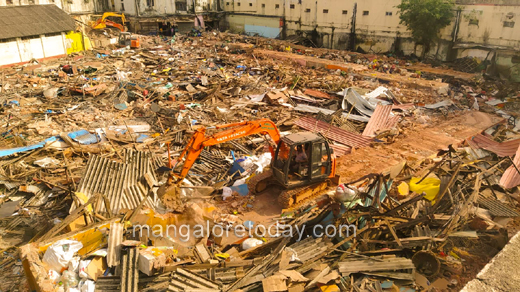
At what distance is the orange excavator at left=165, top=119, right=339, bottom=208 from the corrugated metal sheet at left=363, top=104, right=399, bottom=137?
509cm

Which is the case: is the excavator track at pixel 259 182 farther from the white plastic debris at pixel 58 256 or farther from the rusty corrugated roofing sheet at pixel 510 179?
the rusty corrugated roofing sheet at pixel 510 179

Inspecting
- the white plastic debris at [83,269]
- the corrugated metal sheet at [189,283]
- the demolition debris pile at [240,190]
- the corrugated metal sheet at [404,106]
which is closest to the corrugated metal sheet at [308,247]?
the demolition debris pile at [240,190]

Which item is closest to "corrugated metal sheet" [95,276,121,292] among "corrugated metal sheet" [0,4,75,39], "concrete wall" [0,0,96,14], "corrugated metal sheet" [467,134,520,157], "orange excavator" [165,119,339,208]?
"orange excavator" [165,119,339,208]

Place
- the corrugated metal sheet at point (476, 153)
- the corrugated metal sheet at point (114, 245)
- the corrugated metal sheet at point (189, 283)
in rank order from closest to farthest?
the corrugated metal sheet at point (189, 283) < the corrugated metal sheet at point (114, 245) < the corrugated metal sheet at point (476, 153)

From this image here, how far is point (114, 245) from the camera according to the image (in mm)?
5895

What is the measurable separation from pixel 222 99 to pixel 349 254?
37.3ft

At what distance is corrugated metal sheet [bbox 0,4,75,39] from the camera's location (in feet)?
76.1

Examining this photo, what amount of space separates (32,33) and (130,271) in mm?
24170

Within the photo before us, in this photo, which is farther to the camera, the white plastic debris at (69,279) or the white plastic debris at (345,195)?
the white plastic debris at (345,195)

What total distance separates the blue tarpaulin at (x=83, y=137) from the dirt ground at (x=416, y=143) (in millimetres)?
7715

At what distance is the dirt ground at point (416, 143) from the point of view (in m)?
11.2

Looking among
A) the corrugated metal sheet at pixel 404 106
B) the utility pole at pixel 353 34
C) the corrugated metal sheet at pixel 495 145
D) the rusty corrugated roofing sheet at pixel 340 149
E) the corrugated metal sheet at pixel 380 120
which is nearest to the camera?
the corrugated metal sheet at pixel 495 145

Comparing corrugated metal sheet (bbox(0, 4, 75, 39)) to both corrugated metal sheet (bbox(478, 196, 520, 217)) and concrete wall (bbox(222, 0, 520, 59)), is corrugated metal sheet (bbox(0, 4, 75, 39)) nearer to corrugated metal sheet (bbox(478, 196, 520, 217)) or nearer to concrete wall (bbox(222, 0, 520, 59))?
concrete wall (bbox(222, 0, 520, 59))

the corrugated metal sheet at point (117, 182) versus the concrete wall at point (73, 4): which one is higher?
the concrete wall at point (73, 4)
